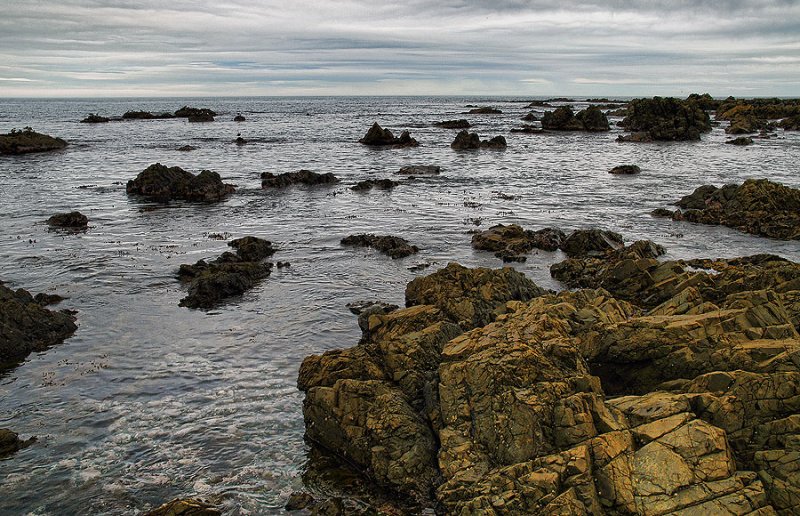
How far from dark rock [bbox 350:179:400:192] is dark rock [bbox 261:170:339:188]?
336 cm

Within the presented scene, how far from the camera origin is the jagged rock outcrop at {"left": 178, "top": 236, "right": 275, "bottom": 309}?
19938mm

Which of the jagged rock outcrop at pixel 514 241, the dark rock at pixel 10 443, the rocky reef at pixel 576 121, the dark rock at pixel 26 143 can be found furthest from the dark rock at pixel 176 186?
the rocky reef at pixel 576 121

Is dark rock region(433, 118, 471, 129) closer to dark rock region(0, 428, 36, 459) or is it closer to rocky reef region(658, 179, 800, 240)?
rocky reef region(658, 179, 800, 240)

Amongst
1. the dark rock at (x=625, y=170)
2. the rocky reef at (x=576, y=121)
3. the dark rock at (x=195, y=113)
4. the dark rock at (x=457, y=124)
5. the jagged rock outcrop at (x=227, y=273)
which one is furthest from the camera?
the dark rock at (x=195, y=113)

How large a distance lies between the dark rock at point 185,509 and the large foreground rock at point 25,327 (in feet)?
28.1

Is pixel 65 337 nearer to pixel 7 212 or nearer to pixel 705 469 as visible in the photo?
pixel 705 469

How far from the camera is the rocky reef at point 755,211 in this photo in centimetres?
2841

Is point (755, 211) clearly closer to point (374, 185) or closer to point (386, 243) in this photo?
point (386, 243)

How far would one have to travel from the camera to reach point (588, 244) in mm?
25734

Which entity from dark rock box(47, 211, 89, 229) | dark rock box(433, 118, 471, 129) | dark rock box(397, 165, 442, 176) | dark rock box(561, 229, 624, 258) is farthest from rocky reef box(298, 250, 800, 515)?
dark rock box(433, 118, 471, 129)

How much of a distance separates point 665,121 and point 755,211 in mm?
67229

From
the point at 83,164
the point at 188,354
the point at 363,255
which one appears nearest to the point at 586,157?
the point at 363,255

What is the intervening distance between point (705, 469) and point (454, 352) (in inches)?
190

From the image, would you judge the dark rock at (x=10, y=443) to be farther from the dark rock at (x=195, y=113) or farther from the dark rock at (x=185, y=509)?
the dark rock at (x=195, y=113)
